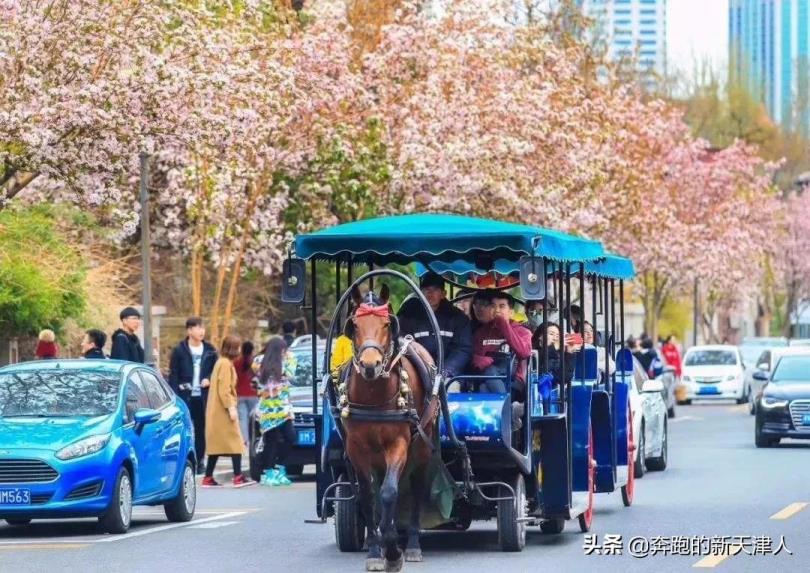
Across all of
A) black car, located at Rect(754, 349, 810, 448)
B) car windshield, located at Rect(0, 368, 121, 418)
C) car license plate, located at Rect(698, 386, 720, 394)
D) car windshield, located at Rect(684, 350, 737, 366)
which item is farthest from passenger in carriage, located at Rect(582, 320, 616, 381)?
car windshield, located at Rect(684, 350, 737, 366)

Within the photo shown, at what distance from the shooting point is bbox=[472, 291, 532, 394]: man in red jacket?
53.2 ft

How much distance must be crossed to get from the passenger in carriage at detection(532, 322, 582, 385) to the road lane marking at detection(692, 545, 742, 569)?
76.8 inches

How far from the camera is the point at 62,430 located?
1808 cm

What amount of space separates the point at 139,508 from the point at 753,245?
48.3 metres

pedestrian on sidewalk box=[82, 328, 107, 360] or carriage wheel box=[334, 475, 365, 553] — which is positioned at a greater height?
pedestrian on sidewalk box=[82, 328, 107, 360]

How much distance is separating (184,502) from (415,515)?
4.89m

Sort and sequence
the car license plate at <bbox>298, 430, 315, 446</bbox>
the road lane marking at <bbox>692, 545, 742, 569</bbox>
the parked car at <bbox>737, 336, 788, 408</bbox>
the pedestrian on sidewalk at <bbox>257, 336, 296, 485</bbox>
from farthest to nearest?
the parked car at <bbox>737, 336, 788, 408</bbox>, the car license plate at <bbox>298, 430, 315, 446</bbox>, the pedestrian on sidewalk at <bbox>257, 336, 296, 485</bbox>, the road lane marking at <bbox>692, 545, 742, 569</bbox>

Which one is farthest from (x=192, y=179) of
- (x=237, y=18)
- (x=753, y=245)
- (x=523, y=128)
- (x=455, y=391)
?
(x=753, y=245)

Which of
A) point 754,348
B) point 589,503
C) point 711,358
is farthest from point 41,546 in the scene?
point 754,348

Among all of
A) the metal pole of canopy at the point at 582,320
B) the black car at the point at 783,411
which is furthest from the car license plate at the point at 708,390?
the metal pole of canopy at the point at 582,320

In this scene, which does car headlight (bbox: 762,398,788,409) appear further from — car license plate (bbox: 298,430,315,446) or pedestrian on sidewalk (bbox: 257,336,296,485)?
car license plate (bbox: 298,430,315,446)

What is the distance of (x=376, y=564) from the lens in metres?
14.9

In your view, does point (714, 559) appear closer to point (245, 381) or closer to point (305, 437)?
point (305, 437)

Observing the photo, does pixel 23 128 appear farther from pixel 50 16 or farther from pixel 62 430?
pixel 62 430
